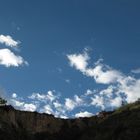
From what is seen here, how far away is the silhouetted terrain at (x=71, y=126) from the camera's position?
110m

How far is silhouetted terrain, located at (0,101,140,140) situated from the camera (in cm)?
10975

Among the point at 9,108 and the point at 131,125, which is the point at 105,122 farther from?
the point at 9,108

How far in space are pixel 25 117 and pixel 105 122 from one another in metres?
22.2

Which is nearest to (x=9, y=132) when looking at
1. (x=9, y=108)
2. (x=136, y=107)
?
(x=9, y=108)

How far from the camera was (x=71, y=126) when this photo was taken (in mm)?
127688

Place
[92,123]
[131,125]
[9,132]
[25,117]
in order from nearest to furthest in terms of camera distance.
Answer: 1. [9,132]
2. [131,125]
3. [25,117]
4. [92,123]

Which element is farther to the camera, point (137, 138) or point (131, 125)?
point (131, 125)

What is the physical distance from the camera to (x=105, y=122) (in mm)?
123375

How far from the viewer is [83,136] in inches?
4722

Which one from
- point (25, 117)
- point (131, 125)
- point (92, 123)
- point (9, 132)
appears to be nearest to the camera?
point (9, 132)

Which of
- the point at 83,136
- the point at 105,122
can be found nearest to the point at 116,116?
the point at 105,122

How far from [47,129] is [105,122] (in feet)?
53.1

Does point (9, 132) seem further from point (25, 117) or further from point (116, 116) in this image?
point (116, 116)

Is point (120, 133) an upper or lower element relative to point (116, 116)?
lower
